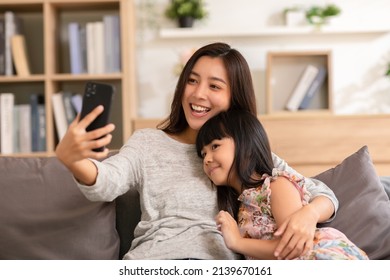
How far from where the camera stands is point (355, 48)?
359cm

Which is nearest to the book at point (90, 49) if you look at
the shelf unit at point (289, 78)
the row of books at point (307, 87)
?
the shelf unit at point (289, 78)

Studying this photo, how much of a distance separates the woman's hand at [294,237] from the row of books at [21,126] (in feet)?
7.38

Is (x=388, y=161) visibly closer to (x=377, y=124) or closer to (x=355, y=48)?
(x=377, y=124)

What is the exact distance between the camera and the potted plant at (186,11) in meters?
3.50

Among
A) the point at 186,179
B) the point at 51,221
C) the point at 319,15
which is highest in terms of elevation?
the point at 319,15

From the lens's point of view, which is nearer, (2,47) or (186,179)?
(186,179)

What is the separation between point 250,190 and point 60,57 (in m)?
2.36

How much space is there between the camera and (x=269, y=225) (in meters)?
1.46

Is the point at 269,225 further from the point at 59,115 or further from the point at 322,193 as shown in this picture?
the point at 59,115

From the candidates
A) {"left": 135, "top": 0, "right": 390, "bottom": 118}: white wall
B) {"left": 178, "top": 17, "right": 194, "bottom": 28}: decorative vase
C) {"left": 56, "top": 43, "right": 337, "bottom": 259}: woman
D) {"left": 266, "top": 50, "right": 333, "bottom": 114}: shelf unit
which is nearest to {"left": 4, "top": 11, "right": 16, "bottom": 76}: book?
{"left": 135, "top": 0, "right": 390, "bottom": 118}: white wall

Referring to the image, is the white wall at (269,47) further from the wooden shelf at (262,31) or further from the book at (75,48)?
the book at (75,48)

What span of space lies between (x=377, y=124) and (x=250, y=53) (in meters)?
0.83

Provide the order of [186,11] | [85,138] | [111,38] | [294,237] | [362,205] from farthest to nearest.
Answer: [186,11] < [111,38] < [362,205] < [294,237] < [85,138]

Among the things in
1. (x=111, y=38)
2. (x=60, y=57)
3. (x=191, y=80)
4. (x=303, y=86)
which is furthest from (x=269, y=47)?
(x=191, y=80)
